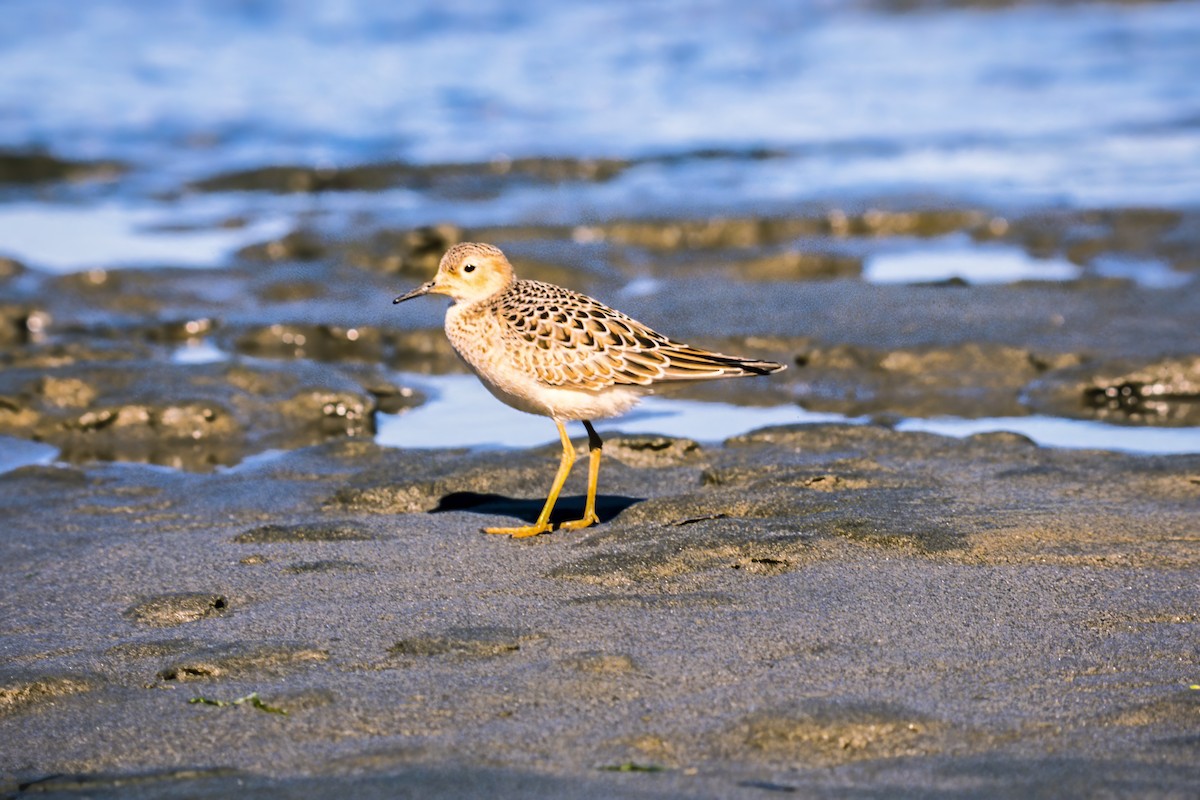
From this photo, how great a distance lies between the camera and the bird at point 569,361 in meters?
6.13

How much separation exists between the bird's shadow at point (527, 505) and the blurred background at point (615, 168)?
199 centimetres

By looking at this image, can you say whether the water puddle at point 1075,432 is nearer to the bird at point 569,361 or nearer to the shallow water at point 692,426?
the shallow water at point 692,426

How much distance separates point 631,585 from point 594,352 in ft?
4.09

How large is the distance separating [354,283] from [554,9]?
15451 millimetres

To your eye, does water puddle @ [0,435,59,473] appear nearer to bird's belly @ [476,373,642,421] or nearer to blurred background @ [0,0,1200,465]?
blurred background @ [0,0,1200,465]

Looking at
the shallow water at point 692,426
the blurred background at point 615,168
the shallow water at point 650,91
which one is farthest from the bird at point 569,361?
the shallow water at point 650,91

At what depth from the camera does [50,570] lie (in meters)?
5.67

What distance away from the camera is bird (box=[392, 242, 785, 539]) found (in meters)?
6.13

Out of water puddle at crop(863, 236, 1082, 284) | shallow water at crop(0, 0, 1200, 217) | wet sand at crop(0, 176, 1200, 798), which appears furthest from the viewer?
shallow water at crop(0, 0, 1200, 217)

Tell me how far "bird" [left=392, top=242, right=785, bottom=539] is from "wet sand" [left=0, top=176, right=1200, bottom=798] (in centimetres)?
41

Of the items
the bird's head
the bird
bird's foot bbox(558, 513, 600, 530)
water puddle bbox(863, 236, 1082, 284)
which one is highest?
the bird's head

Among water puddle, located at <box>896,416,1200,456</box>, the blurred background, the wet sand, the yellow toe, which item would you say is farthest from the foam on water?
the yellow toe

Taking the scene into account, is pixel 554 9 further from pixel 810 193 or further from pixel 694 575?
pixel 694 575

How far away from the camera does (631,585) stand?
17.2ft
